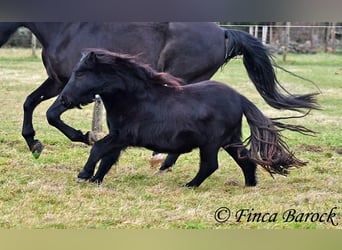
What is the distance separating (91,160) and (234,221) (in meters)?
1.03

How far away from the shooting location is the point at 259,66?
366 centimetres

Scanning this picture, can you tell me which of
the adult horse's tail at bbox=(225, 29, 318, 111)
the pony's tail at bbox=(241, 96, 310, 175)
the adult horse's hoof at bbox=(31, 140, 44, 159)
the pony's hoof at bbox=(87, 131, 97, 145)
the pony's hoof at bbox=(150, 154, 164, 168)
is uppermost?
the adult horse's tail at bbox=(225, 29, 318, 111)

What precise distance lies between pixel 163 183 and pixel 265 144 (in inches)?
24.3

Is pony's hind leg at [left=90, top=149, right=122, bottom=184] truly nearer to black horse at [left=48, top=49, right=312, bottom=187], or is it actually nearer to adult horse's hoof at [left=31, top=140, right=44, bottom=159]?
black horse at [left=48, top=49, right=312, bottom=187]

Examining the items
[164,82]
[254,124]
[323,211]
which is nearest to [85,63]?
[164,82]

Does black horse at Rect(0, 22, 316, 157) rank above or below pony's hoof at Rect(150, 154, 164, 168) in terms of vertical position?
above

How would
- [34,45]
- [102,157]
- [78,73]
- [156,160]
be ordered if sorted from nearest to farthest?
[78,73], [102,157], [156,160], [34,45]

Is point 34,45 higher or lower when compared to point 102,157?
higher

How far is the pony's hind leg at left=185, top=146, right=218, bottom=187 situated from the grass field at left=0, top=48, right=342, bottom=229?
0.05m

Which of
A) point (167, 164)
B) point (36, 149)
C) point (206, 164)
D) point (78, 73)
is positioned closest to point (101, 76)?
point (78, 73)

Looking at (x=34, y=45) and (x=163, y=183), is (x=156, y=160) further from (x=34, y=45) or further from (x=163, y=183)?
(x=34, y=45)

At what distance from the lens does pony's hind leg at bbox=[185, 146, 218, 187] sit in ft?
10.7

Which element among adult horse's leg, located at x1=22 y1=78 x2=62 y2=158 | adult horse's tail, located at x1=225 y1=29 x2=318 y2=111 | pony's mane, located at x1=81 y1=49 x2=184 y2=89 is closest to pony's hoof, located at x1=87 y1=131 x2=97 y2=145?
adult horse's leg, located at x1=22 y1=78 x2=62 y2=158

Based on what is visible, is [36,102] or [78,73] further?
[36,102]
